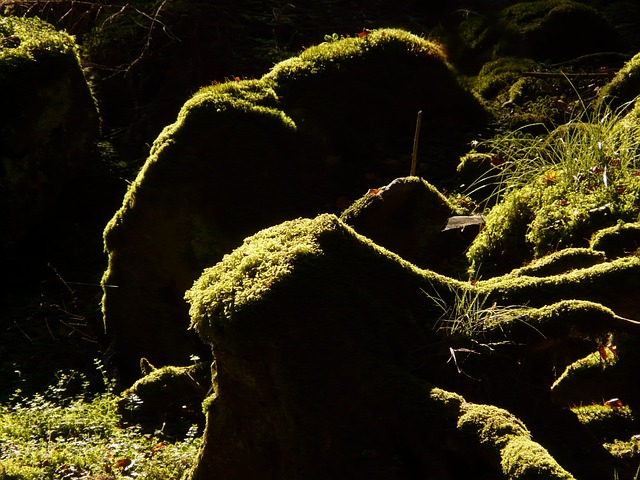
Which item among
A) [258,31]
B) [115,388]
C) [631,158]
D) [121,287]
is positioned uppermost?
[631,158]

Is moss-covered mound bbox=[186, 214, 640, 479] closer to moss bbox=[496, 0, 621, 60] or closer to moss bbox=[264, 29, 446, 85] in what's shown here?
moss bbox=[264, 29, 446, 85]

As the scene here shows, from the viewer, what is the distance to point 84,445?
5.62 metres

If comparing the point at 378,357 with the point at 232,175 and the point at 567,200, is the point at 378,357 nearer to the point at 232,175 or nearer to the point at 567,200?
the point at 567,200

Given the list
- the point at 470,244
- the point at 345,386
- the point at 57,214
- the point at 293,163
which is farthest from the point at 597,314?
the point at 57,214

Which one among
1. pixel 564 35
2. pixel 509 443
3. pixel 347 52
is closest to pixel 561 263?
pixel 509 443

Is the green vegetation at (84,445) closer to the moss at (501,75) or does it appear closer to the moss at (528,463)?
the moss at (528,463)

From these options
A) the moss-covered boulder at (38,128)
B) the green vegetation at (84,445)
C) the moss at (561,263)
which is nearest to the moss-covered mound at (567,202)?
the moss at (561,263)

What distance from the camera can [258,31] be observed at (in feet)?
43.4

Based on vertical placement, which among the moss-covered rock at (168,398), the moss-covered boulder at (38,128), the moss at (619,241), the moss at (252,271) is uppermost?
the moss at (252,271)

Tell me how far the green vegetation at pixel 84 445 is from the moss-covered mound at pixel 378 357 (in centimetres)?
102

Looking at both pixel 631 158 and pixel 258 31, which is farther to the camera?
pixel 258 31

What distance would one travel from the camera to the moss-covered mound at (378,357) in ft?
11.8

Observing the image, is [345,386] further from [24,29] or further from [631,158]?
[24,29]

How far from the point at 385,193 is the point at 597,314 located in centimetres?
255
